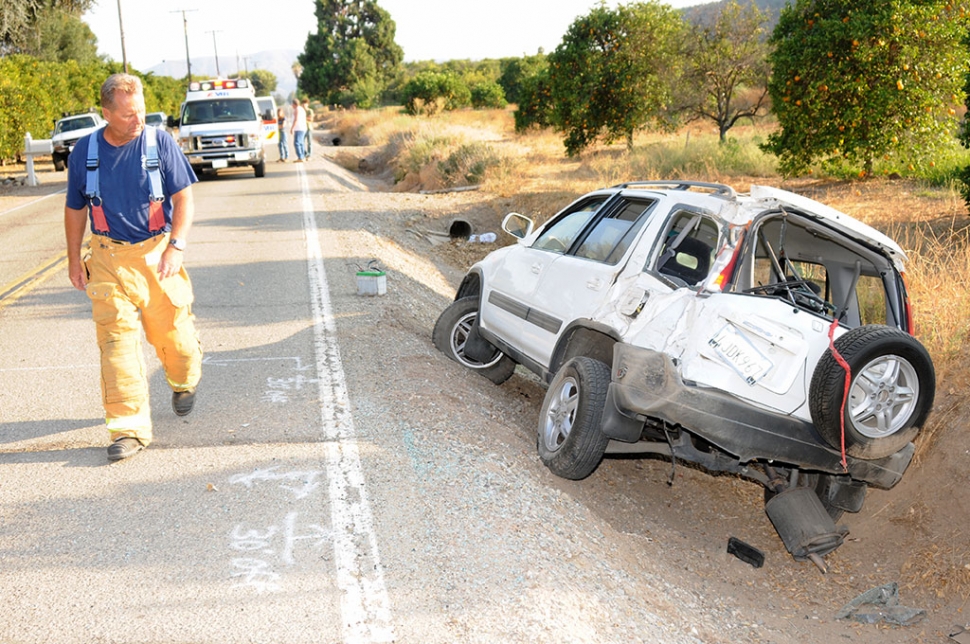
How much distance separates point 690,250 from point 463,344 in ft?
10.2

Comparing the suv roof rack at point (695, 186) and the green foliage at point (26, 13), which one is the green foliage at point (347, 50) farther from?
the suv roof rack at point (695, 186)

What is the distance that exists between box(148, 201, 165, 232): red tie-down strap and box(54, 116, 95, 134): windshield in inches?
1069

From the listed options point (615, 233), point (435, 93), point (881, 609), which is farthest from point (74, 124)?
point (881, 609)

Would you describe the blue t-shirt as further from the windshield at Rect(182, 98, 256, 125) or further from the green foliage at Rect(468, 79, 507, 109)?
the green foliage at Rect(468, 79, 507, 109)

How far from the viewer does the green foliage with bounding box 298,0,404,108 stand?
8888 centimetres

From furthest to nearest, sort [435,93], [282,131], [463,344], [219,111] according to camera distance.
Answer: [435,93] < [282,131] < [219,111] < [463,344]

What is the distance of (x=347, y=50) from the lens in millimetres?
89625

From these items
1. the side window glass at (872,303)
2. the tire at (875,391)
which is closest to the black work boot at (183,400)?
the tire at (875,391)

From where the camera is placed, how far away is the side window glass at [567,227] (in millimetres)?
6703

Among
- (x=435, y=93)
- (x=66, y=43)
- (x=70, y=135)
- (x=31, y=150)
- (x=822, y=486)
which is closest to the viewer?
(x=822, y=486)

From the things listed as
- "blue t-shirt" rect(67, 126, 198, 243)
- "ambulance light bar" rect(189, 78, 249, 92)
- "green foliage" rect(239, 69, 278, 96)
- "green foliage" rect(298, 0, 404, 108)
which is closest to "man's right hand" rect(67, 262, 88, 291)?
"blue t-shirt" rect(67, 126, 198, 243)

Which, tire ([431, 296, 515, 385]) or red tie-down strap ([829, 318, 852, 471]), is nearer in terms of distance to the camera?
red tie-down strap ([829, 318, 852, 471])

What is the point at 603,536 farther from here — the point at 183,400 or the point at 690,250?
the point at 183,400

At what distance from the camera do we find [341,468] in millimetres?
5293
